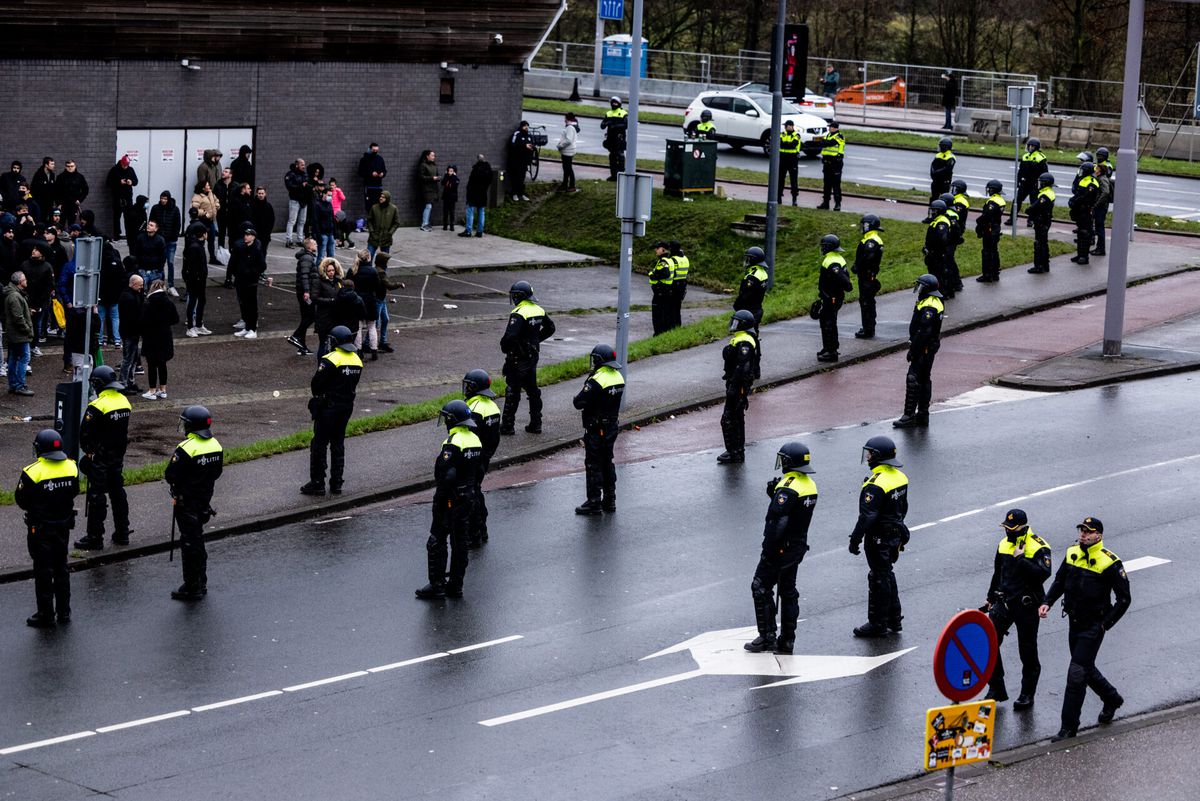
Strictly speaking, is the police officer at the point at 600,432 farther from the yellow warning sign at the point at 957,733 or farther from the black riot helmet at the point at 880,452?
the yellow warning sign at the point at 957,733

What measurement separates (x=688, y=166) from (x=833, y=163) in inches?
130

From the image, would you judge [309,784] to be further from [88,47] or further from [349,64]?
[349,64]

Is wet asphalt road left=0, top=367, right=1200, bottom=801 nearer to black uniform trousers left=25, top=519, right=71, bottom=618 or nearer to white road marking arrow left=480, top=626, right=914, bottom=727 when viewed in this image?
white road marking arrow left=480, top=626, right=914, bottom=727

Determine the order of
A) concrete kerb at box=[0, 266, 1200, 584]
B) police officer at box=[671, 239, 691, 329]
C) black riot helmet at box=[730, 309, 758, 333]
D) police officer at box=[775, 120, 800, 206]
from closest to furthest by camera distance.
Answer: concrete kerb at box=[0, 266, 1200, 584], black riot helmet at box=[730, 309, 758, 333], police officer at box=[671, 239, 691, 329], police officer at box=[775, 120, 800, 206]

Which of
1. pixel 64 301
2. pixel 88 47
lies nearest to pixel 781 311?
pixel 64 301

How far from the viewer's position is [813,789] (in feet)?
39.7

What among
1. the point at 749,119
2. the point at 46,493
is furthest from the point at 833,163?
the point at 46,493

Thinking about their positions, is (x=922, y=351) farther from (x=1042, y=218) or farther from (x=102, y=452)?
(x=102, y=452)

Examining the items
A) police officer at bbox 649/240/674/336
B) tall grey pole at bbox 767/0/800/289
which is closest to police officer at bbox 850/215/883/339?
tall grey pole at bbox 767/0/800/289

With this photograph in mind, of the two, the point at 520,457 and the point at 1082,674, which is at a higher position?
the point at 520,457

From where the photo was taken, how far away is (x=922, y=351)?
71.6 feet

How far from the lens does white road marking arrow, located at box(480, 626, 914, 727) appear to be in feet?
46.6

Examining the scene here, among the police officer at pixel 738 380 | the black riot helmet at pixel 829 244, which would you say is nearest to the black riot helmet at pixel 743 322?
the police officer at pixel 738 380

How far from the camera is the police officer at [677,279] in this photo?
26466mm
